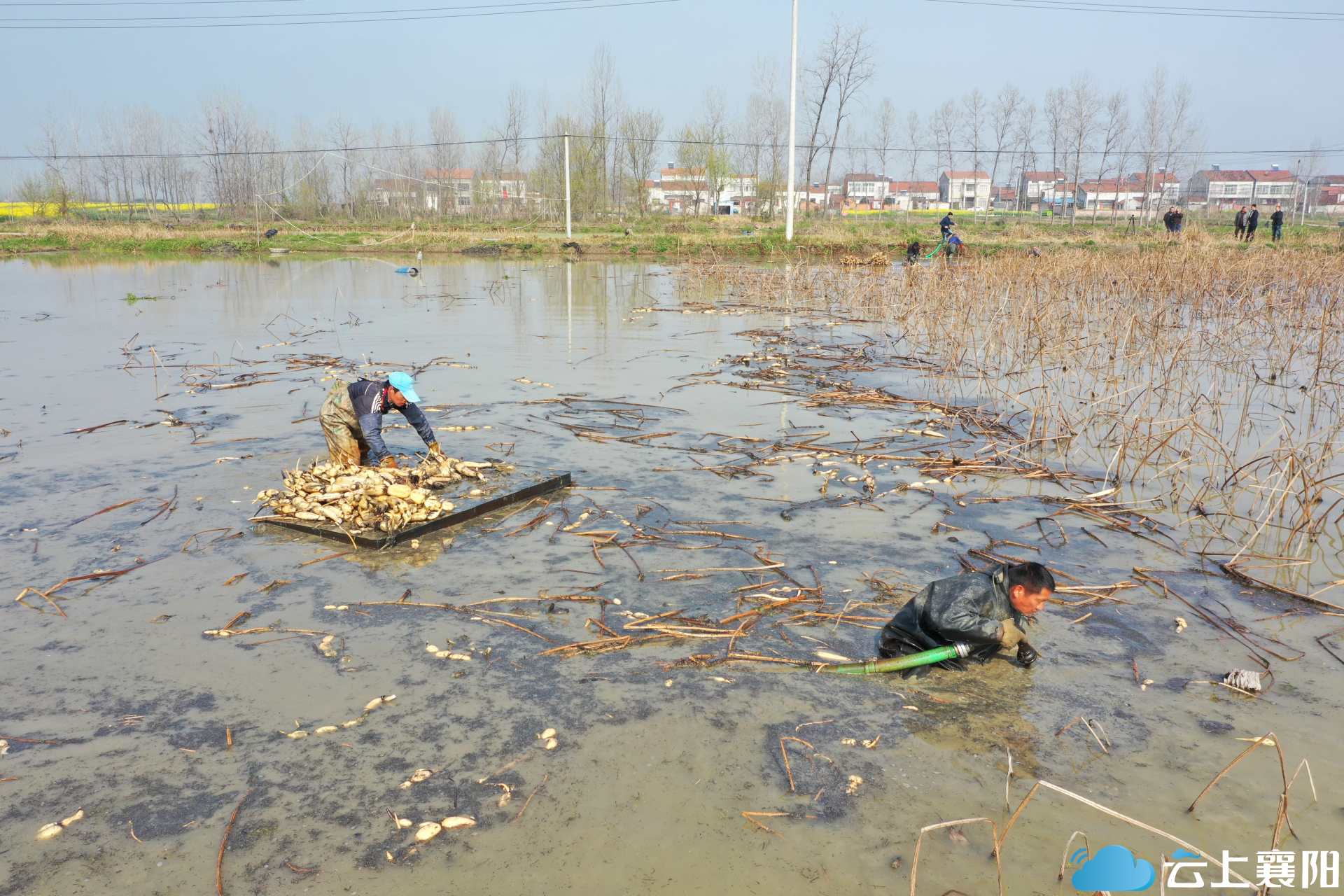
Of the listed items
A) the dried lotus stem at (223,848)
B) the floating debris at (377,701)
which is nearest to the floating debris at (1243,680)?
the floating debris at (377,701)

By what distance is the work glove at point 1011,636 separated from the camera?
3.75 m

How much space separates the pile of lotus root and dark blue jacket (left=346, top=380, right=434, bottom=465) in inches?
10.0

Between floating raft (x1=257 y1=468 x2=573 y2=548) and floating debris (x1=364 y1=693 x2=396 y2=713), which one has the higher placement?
floating raft (x1=257 y1=468 x2=573 y2=548)

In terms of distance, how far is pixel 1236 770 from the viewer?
10.4 ft

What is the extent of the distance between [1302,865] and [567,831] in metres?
2.46

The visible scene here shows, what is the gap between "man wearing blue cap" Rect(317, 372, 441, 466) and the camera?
609cm

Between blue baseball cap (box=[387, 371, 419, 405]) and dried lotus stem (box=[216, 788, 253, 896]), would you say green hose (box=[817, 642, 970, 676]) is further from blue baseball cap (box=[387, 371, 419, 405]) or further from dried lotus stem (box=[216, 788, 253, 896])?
blue baseball cap (box=[387, 371, 419, 405])

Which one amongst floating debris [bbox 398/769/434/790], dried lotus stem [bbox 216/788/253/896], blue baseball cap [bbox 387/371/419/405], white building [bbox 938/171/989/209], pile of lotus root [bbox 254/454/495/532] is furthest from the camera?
white building [bbox 938/171/989/209]

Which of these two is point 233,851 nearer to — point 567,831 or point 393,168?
point 567,831

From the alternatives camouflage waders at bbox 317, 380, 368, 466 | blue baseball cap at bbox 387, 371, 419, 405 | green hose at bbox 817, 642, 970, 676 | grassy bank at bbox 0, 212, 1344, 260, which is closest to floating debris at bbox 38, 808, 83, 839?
green hose at bbox 817, 642, 970, 676

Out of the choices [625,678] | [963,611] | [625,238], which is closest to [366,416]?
[625,678]

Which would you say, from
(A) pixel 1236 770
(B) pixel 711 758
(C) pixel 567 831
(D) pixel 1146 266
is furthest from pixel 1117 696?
(D) pixel 1146 266

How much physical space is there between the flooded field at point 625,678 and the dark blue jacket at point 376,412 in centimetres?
91

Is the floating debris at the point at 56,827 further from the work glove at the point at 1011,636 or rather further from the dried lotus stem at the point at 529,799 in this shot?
the work glove at the point at 1011,636
